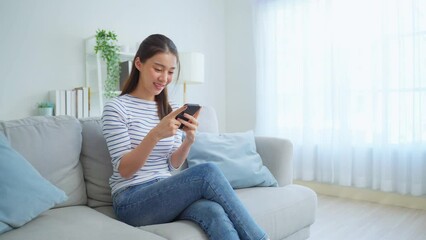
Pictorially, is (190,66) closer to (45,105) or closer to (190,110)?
(45,105)

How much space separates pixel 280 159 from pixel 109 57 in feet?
5.44

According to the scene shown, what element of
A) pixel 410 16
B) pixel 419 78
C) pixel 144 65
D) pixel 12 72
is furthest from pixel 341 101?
pixel 12 72

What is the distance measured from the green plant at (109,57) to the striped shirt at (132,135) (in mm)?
1475

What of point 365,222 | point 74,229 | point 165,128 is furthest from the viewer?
point 365,222

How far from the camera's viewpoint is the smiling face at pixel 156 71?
56.9 inches

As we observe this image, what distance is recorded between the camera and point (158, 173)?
1.43 meters

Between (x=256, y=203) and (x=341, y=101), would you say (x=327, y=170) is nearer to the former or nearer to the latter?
(x=341, y=101)

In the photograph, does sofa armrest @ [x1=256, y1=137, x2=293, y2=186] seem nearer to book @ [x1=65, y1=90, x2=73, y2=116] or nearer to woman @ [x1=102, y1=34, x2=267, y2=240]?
woman @ [x1=102, y1=34, x2=267, y2=240]

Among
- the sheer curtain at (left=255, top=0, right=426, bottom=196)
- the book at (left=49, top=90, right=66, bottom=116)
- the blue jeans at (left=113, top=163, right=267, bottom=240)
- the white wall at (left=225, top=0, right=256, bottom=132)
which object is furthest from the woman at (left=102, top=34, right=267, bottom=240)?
the white wall at (left=225, top=0, right=256, bottom=132)

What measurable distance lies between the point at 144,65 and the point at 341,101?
2.26 m

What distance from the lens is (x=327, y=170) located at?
131 inches

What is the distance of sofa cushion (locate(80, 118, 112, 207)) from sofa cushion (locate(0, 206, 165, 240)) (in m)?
0.22

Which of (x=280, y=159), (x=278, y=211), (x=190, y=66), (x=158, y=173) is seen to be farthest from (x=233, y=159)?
(x=190, y=66)

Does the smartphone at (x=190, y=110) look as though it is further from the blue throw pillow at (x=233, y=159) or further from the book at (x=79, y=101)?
the book at (x=79, y=101)
